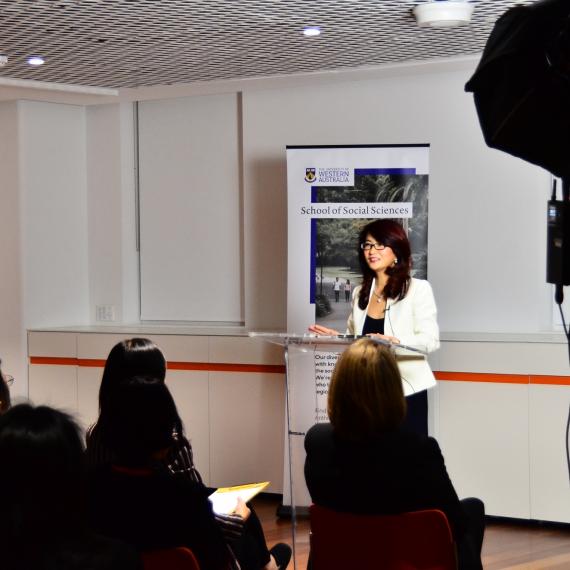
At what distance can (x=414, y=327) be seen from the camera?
483cm

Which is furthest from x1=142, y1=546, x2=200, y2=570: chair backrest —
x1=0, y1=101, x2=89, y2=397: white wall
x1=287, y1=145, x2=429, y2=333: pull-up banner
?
x1=0, y1=101, x2=89, y2=397: white wall

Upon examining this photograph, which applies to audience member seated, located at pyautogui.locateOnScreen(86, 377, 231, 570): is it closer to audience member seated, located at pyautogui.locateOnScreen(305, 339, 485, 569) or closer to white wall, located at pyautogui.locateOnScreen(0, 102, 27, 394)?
audience member seated, located at pyautogui.locateOnScreen(305, 339, 485, 569)

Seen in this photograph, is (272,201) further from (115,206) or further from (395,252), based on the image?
(395,252)

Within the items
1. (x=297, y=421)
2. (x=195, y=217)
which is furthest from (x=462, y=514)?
(x=195, y=217)

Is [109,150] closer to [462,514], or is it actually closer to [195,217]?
[195,217]

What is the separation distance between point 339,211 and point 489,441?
1667 millimetres

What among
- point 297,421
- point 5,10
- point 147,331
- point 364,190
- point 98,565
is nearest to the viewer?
point 98,565

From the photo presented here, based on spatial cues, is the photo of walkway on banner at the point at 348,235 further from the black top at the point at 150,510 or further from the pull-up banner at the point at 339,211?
the black top at the point at 150,510

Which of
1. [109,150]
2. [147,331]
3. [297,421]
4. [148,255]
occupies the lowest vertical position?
[297,421]

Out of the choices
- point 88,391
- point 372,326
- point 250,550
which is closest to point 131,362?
point 250,550

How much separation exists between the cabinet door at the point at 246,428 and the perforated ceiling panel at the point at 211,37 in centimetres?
205

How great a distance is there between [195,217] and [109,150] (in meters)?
0.90

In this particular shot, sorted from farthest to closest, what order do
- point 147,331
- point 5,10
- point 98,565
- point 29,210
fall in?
point 29,210
point 147,331
point 5,10
point 98,565

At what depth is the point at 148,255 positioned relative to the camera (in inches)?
275
